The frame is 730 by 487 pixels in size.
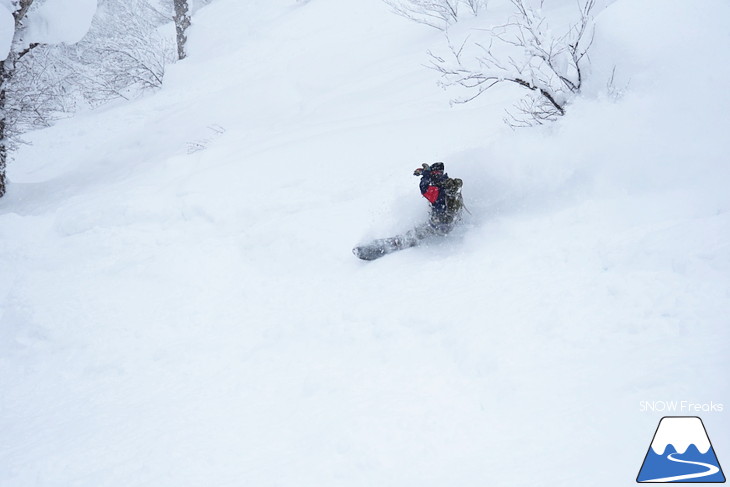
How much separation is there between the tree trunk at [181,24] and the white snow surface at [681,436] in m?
18.2

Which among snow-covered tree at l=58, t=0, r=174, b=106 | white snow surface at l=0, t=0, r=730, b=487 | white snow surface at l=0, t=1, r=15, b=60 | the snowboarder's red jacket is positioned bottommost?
white snow surface at l=0, t=0, r=730, b=487

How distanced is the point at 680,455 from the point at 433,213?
3672mm

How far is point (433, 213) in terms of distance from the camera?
19.3 feet

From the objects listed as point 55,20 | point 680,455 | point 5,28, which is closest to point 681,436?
point 680,455

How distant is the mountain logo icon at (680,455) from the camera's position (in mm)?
2773

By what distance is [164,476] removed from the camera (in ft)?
12.7

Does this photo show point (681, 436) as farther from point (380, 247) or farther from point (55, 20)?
point (55, 20)

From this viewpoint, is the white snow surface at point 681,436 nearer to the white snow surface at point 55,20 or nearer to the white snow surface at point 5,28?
the white snow surface at point 5,28

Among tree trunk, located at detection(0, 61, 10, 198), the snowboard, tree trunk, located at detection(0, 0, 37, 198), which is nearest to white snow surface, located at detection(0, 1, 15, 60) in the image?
tree trunk, located at detection(0, 0, 37, 198)

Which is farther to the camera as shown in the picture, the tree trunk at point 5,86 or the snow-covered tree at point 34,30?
the snow-covered tree at point 34,30

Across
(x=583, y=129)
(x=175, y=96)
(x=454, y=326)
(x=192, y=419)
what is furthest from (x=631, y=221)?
(x=175, y=96)

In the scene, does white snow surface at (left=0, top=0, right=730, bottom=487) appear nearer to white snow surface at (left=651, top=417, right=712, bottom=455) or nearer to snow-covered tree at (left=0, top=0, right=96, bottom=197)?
white snow surface at (left=651, top=417, right=712, bottom=455)

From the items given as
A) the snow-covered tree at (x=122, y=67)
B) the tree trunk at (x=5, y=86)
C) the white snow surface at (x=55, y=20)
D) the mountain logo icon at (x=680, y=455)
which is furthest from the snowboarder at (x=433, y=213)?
the snow-covered tree at (x=122, y=67)

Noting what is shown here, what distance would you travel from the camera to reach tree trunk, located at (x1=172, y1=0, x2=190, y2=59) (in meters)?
15.9
